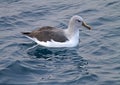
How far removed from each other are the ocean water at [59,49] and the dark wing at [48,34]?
0.36m

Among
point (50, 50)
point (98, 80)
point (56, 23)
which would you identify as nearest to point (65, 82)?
point (98, 80)

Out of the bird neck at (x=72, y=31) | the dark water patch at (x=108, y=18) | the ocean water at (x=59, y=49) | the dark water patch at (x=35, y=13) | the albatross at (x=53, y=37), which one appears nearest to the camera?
the ocean water at (x=59, y=49)

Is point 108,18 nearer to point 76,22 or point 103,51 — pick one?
point 76,22

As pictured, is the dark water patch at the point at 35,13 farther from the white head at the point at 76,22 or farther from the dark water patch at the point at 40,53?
the dark water patch at the point at 40,53

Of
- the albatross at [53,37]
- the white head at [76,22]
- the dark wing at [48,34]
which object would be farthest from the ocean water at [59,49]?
the white head at [76,22]

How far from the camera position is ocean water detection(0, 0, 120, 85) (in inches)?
492

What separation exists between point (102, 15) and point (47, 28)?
3191 mm

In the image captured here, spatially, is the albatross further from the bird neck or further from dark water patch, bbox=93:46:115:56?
dark water patch, bbox=93:46:115:56

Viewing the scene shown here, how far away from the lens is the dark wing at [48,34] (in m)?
14.9

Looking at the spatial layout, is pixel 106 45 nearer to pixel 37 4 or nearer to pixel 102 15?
pixel 102 15

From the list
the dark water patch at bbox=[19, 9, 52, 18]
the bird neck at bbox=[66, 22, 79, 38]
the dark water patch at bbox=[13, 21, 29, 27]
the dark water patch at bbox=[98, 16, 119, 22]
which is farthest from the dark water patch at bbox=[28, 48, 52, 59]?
the dark water patch at bbox=[98, 16, 119, 22]

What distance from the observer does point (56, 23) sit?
1702 centimetres

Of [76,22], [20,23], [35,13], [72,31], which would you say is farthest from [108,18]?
[20,23]

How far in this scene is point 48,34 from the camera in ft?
49.2
